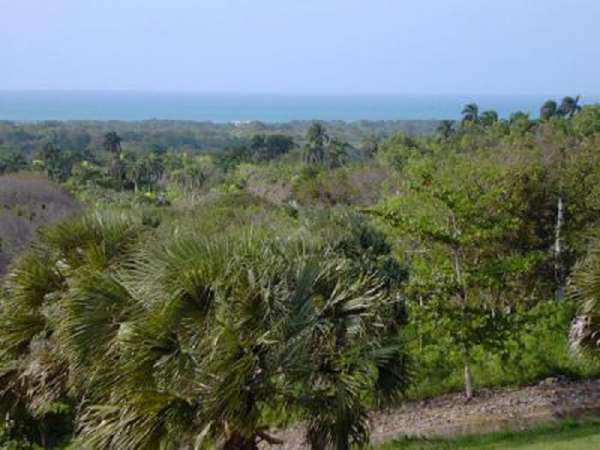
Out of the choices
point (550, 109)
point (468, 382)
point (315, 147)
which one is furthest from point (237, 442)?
point (315, 147)

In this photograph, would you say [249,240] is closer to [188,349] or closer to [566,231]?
[188,349]

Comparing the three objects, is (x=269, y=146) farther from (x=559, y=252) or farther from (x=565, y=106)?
(x=559, y=252)

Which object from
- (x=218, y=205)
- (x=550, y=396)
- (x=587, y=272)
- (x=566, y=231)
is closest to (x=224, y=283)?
(x=587, y=272)

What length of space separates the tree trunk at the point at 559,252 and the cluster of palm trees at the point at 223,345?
7.31 m

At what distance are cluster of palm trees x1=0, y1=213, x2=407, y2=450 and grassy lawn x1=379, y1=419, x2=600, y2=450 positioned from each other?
2.04m

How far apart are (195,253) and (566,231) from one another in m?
9.70

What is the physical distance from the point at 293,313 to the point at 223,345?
0.69 meters

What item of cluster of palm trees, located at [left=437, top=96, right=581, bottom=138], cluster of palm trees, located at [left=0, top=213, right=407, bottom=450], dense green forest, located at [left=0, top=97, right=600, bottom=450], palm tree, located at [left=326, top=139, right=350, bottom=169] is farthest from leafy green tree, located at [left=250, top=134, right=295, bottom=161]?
A: cluster of palm trees, located at [left=0, top=213, right=407, bottom=450]

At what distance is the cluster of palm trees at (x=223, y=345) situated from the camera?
5996 mm

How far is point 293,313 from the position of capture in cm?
638

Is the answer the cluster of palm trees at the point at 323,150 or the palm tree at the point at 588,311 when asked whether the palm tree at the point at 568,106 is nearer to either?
the cluster of palm trees at the point at 323,150

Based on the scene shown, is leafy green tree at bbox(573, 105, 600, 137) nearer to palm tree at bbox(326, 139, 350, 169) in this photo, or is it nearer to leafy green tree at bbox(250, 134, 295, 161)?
palm tree at bbox(326, 139, 350, 169)

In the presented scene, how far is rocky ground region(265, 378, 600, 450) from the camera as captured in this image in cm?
1070

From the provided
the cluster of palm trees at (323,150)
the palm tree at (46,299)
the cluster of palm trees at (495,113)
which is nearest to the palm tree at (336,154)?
the cluster of palm trees at (323,150)
